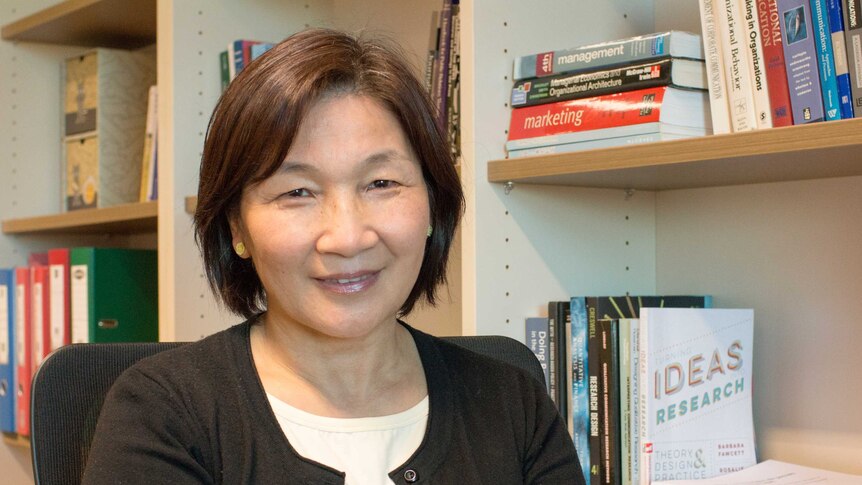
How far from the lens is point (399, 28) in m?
2.13

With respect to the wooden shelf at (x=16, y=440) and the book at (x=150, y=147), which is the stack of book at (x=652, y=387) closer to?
the book at (x=150, y=147)

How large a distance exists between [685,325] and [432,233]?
1.35 ft

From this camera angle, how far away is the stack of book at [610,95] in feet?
4.54

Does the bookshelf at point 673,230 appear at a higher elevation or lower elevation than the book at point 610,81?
lower

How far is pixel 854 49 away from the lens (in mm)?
1229

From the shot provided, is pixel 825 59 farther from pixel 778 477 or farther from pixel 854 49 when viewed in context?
pixel 778 477

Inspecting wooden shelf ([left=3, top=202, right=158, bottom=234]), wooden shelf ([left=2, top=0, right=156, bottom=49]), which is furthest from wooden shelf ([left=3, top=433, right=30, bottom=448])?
wooden shelf ([left=2, top=0, right=156, bottom=49])

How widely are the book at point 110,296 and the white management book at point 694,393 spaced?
4.37ft

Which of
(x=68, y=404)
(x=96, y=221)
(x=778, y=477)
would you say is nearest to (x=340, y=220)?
(x=68, y=404)

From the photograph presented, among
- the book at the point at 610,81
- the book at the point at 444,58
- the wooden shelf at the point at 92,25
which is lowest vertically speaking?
the book at the point at 610,81

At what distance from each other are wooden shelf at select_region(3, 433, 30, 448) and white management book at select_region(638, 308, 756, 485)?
1587 mm

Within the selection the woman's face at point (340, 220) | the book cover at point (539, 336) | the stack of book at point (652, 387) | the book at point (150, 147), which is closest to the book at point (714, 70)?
the stack of book at point (652, 387)

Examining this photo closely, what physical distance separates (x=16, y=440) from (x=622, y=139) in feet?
5.64

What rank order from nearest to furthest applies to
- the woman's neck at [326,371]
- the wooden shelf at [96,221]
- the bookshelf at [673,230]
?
the woman's neck at [326,371] → the bookshelf at [673,230] → the wooden shelf at [96,221]
